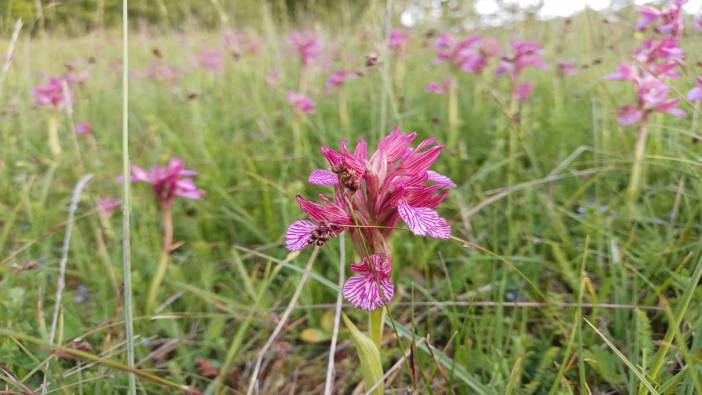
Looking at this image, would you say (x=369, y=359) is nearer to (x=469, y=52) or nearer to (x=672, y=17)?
(x=672, y=17)

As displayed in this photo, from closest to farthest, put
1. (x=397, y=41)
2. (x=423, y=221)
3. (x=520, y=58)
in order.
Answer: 1. (x=423, y=221)
2. (x=520, y=58)
3. (x=397, y=41)

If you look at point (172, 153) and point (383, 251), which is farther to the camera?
point (172, 153)

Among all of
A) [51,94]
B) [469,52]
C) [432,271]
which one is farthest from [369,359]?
[51,94]

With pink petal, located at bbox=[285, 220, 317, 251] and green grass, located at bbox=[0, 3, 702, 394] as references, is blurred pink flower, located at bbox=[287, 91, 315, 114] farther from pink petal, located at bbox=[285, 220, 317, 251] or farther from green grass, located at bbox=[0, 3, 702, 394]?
pink petal, located at bbox=[285, 220, 317, 251]

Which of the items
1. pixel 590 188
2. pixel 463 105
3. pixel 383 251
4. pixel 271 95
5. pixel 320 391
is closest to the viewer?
pixel 383 251

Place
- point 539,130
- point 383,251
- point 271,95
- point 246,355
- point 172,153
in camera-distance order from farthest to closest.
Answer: point 271,95 → point 172,153 → point 539,130 → point 246,355 → point 383,251

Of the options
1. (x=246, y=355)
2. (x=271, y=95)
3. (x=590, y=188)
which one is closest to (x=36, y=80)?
(x=271, y=95)

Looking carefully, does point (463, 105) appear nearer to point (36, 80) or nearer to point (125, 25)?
point (125, 25)

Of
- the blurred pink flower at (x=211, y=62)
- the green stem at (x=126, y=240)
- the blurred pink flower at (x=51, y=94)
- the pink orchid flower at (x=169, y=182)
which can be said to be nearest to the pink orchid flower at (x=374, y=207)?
the green stem at (x=126, y=240)
